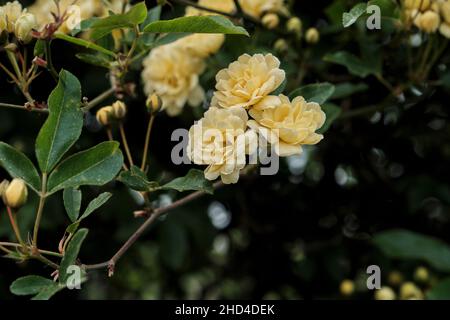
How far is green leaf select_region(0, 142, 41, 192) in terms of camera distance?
934 mm

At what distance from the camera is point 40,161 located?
94 centimetres

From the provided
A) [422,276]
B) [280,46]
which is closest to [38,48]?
[280,46]

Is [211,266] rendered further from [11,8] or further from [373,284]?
[11,8]

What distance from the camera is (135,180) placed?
3.11ft

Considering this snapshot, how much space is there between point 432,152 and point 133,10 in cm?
113

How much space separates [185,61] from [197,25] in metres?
0.44

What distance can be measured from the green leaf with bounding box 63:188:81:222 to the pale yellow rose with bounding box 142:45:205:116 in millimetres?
393

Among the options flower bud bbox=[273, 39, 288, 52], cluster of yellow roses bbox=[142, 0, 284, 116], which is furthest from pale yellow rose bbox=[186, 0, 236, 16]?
flower bud bbox=[273, 39, 288, 52]

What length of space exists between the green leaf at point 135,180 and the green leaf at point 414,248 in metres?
0.81

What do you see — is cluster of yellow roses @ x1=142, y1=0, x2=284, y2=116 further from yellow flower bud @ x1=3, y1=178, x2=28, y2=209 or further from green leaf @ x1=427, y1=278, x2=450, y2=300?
green leaf @ x1=427, y1=278, x2=450, y2=300

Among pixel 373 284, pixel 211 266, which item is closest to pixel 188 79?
pixel 373 284

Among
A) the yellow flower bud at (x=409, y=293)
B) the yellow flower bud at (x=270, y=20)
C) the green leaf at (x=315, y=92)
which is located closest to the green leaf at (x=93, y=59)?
the green leaf at (x=315, y=92)

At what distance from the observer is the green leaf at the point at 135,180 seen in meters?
0.94
